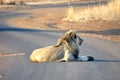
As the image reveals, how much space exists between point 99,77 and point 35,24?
55.0 feet

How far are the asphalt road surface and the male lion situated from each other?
0.88 feet

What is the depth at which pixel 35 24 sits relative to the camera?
92.3 feet

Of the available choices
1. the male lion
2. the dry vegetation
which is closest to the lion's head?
the male lion

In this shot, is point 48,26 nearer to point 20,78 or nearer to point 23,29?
point 23,29

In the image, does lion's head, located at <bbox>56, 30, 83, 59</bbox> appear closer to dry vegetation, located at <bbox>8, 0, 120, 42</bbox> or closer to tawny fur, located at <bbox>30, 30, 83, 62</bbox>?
tawny fur, located at <bbox>30, 30, 83, 62</bbox>

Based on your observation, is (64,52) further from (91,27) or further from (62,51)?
(91,27)

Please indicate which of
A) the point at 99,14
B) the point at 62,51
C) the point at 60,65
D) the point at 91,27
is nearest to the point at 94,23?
the point at 91,27

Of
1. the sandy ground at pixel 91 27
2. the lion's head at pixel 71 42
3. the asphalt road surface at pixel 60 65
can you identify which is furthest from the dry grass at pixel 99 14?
the lion's head at pixel 71 42

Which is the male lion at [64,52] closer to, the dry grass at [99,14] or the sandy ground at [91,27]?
the sandy ground at [91,27]

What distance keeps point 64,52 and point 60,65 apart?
700mm

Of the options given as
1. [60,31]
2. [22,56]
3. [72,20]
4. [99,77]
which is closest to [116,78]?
[99,77]

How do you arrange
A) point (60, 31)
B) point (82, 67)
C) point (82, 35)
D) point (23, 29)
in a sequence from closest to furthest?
1. point (82, 67)
2. point (82, 35)
3. point (60, 31)
4. point (23, 29)

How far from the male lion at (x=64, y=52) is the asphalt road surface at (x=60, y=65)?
27 centimetres

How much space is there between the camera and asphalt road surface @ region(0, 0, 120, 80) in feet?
39.4
